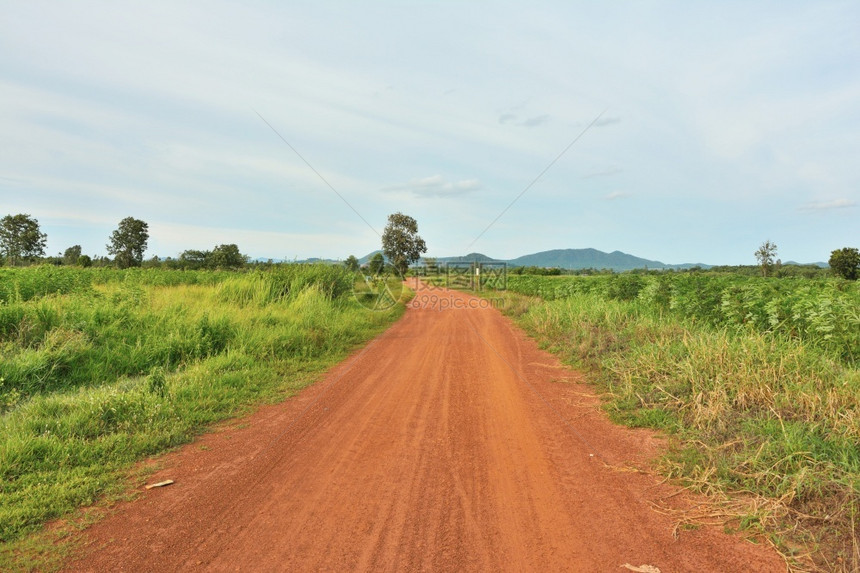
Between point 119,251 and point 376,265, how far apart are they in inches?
2253

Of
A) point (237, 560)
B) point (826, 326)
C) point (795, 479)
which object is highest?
point (826, 326)

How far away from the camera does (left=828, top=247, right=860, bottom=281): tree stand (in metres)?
37.3

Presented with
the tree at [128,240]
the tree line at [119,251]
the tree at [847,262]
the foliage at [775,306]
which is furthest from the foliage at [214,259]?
Result: the tree at [847,262]

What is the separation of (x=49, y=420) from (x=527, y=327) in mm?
11610

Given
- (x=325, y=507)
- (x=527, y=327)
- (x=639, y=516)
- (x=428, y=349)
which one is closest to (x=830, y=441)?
(x=639, y=516)

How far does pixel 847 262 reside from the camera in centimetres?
3816

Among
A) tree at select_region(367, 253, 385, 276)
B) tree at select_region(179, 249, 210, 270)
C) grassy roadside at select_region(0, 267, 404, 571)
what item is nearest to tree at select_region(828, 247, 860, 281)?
tree at select_region(367, 253, 385, 276)

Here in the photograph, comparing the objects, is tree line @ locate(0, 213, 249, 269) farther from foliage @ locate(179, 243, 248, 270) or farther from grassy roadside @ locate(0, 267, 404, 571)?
grassy roadside @ locate(0, 267, 404, 571)

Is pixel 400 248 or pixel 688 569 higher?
pixel 400 248

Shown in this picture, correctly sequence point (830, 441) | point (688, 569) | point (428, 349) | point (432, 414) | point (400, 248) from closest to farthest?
1. point (688, 569)
2. point (830, 441)
3. point (432, 414)
4. point (428, 349)
5. point (400, 248)

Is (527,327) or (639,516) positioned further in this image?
(527,327)

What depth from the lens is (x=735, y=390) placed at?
17.1 feet

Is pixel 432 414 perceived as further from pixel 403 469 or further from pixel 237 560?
pixel 237 560

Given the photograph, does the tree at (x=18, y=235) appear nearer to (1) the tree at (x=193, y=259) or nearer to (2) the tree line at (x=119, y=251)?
(2) the tree line at (x=119, y=251)
